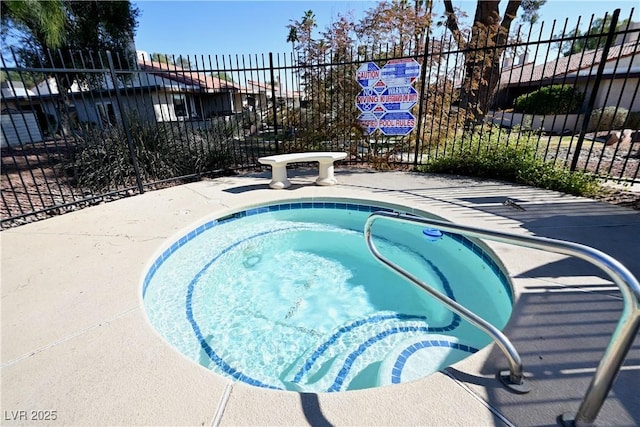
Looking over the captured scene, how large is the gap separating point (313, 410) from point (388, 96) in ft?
18.4

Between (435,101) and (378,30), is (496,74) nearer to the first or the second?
(435,101)

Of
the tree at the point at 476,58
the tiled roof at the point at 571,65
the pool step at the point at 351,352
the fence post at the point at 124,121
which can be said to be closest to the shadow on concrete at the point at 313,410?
the pool step at the point at 351,352

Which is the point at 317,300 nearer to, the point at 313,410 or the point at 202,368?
the point at 202,368

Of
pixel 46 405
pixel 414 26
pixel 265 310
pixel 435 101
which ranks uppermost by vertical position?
pixel 414 26

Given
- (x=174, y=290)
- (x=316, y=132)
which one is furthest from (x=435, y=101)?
(x=174, y=290)

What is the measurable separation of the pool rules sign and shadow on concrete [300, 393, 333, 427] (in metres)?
5.29

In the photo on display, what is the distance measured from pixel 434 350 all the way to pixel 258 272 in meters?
2.11

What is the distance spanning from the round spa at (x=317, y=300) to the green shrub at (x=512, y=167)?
2.34m

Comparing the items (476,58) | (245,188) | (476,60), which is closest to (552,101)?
(476,58)

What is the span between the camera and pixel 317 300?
3141 millimetres

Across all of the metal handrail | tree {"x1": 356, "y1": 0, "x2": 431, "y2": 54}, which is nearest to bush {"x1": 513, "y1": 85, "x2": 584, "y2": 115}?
tree {"x1": 356, "y1": 0, "x2": 431, "y2": 54}

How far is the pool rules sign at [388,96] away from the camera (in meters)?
5.52

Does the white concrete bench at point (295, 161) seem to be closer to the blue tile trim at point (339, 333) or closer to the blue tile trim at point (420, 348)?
the blue tile trim at point (339, 333)

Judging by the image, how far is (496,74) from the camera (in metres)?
9.55
